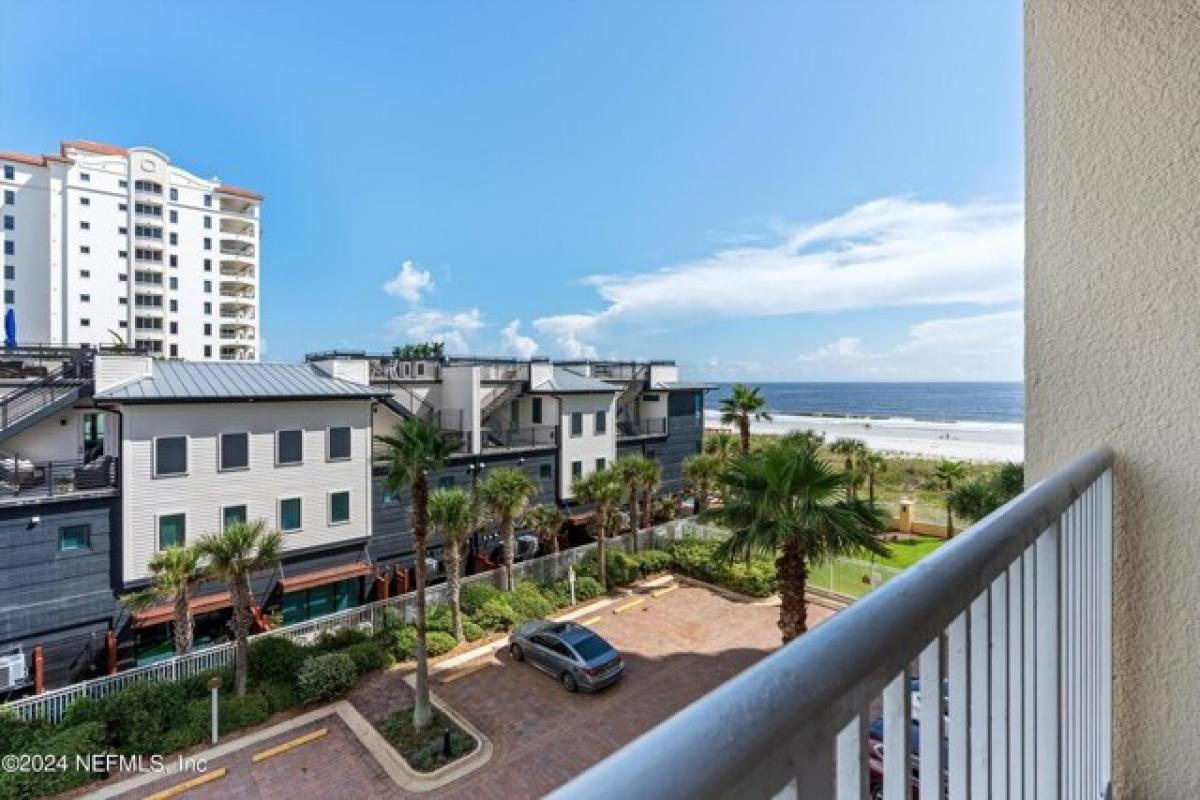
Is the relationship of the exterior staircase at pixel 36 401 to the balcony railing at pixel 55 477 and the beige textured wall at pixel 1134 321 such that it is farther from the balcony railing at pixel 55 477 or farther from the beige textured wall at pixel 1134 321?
the beige textured wall at pixel 1134 321

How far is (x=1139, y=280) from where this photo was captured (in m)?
1.70

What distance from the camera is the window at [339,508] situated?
1402 cm

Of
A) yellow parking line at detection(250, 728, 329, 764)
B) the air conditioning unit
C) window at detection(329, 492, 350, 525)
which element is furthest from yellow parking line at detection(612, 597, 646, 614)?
the air conditioning unit

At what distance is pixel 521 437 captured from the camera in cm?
1864

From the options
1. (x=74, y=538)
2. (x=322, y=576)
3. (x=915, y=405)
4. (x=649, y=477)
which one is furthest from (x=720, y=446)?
(x=915, y=405)

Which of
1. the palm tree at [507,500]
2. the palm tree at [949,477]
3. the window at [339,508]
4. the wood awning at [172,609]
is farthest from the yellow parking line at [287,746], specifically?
the palm tree at [949,477]

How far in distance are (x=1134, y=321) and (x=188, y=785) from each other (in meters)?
10.7

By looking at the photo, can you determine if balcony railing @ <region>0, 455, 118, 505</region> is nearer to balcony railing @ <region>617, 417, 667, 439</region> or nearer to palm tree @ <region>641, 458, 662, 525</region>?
palm tree @ <region>641, 458, 662, 525</region>

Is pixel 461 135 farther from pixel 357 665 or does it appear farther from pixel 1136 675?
pixel 1136 675

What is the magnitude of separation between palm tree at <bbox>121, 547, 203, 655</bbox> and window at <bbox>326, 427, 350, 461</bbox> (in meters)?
3.95

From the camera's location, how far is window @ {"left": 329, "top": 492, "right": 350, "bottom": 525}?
46.0 feet

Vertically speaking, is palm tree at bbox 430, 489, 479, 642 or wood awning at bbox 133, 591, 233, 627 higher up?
palm tree at bbox 430, 489, 479, 642

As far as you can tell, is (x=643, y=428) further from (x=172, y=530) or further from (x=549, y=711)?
(x=172, y=530)

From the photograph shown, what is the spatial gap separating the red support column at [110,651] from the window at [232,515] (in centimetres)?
250
